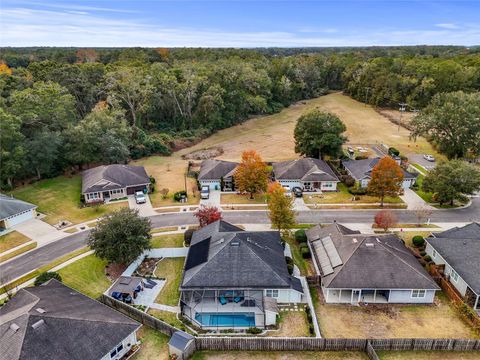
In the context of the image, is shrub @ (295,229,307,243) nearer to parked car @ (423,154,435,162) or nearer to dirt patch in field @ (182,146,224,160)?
dirt patch in field @ (182,146,224,160)

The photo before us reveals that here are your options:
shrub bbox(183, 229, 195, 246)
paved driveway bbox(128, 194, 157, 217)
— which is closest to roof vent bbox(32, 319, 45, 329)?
shrub bbox(183, 229, 195, 246)

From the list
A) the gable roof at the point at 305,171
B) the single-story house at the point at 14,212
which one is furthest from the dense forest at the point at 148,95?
the gable roof at the point at 305,171

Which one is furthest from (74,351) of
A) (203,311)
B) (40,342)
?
(203,311)

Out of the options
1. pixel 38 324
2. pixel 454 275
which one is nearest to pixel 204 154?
pixel 454 275

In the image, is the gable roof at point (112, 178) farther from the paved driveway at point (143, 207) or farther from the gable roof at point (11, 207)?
the gable roof at point (11, 207)

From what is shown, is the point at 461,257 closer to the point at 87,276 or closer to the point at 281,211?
the point at 281,211

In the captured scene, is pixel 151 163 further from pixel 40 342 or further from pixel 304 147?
pixel 40 342
